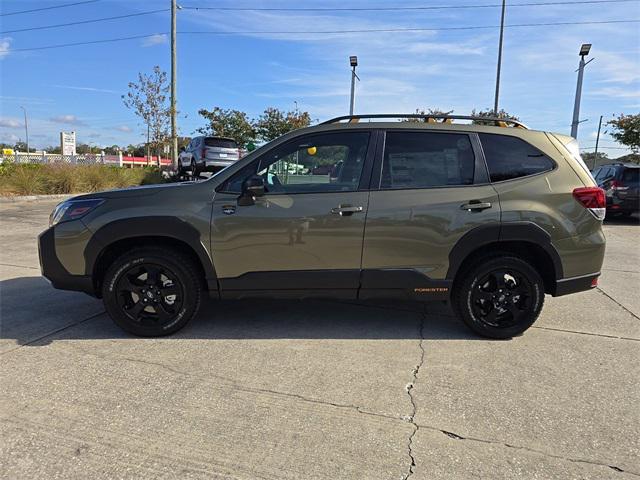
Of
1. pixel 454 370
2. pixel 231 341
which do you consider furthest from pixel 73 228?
pixel 454 370

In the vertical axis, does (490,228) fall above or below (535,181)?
below

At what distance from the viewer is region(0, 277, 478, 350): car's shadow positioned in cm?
432

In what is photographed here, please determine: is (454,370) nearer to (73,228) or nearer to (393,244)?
(393,244)

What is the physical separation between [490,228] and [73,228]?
3.61 m

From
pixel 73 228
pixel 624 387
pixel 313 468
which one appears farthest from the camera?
pixel 73 228

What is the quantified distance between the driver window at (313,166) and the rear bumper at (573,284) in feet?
6.72

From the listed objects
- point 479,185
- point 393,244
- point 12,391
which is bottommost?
point 12,391

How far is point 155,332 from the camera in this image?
4.19 meters

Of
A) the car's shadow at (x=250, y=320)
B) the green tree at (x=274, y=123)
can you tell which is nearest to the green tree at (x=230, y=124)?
the green tree at (x=274, y=123)

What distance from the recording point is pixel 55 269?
4.14m

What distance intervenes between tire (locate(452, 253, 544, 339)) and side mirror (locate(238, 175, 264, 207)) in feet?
6.49

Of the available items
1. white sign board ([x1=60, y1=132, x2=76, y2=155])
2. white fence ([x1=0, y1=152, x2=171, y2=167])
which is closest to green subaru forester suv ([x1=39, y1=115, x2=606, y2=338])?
white fence ([x1=0, y1=152, x2=171, y2=167])

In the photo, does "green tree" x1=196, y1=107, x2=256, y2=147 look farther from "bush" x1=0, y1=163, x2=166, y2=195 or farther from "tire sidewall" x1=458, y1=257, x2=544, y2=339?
"tire sidewall" x1=458, y1=257, x2=544, y2=339

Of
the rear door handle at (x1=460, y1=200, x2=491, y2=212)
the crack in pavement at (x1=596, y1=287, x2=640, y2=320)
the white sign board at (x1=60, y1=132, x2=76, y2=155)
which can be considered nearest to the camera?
the rear door handle at (x1=460, y1=200, x2=491, y2=212)
